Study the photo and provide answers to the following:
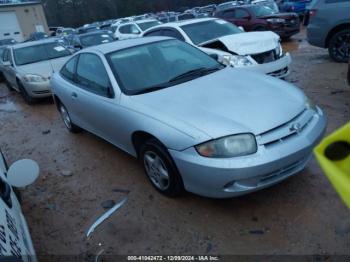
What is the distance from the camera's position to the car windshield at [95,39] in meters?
13.1

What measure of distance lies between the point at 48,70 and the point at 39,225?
18.1ft

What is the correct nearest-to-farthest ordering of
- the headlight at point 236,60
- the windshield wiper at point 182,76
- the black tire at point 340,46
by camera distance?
the windshield wiper at point 182,76 → the headlight at point 236,60 → the black tire at point 340,46

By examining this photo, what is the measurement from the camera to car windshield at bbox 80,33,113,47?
517 inches

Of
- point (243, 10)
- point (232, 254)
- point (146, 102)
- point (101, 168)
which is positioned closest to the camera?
point (232, 254)

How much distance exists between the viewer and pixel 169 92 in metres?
3.45

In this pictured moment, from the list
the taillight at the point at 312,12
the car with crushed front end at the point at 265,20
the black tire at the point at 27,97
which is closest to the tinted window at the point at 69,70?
the black tire at the point at 27,97

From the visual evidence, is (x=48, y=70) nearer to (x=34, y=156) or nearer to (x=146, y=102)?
(x=34, y=156)

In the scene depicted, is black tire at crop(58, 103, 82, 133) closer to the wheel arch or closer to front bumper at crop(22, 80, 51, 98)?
front bumper at crop(22, 80, 51, 98)

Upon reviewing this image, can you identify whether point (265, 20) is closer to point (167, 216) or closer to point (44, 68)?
point (44, 68)

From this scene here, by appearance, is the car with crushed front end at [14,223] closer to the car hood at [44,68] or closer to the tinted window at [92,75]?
the tinted window at [92,75]

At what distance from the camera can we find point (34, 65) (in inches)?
327

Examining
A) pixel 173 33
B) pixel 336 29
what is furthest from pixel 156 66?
pixel 336 29

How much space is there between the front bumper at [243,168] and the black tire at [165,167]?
0.41ft

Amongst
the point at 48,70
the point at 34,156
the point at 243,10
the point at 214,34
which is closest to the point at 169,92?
the point at 34,156
